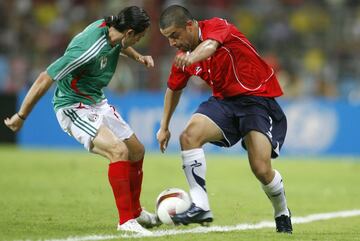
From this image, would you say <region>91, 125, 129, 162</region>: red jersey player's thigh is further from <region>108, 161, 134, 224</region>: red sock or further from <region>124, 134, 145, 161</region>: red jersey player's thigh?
<region>124, 134, 145, 161</region>: red jersey player's thigh

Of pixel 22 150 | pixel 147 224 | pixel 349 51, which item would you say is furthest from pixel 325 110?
pixel 147 224

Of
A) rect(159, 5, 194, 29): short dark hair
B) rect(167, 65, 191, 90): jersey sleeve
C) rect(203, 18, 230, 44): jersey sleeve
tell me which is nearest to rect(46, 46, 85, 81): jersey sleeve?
rect(159, 5, 194, 29): short dark hair

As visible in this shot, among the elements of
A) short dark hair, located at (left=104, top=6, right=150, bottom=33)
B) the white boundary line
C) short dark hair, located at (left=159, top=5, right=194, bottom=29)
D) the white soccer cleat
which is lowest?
the white boundary line

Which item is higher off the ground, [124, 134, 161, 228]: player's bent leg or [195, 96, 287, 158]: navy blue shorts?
[195, 96, 287, 158]: navy blue shorts

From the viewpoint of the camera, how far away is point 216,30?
26.0 feet

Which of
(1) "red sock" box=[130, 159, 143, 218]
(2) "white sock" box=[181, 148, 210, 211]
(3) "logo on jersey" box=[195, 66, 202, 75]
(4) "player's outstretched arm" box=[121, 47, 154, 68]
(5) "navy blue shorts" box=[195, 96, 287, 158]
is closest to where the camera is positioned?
(2) "white sock" box=[181, 148, 210, 211]

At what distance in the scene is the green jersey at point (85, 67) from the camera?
807 centimetres

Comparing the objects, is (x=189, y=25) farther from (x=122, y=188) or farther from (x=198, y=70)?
(x=122, y=188)

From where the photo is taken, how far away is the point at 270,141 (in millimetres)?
8234

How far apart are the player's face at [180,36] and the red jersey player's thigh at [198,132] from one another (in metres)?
0.69

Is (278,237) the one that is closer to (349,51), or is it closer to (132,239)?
(132,239)

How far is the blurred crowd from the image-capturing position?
21750 mm

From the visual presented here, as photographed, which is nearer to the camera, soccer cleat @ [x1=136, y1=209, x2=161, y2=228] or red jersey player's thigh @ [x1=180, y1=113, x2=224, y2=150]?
red jersey player's thigh @ [x1=180, y1=113, x2=224, y2=150]

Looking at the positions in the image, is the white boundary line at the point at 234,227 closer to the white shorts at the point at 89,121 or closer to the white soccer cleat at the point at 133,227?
the white soccer cleat at the point at 133,227
